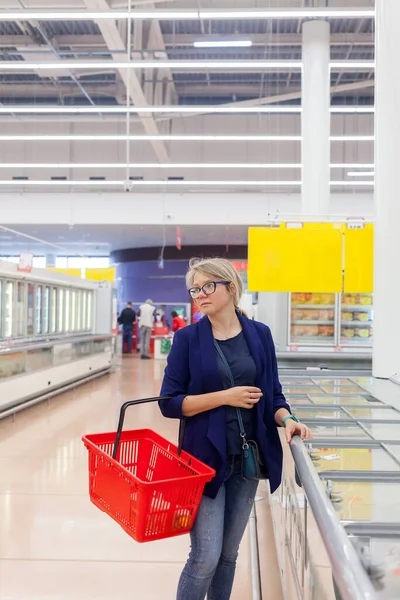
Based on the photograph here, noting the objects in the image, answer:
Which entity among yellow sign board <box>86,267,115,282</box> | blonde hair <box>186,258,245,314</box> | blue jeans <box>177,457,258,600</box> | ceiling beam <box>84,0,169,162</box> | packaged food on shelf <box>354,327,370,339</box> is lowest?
blue jeans <box>177,457,258,600</box>

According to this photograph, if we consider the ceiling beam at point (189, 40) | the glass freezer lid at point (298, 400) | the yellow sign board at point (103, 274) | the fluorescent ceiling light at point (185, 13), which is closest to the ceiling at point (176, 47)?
the ceiling beam at point (189, 40)

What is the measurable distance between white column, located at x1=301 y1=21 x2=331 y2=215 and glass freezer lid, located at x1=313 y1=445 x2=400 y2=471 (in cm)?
669

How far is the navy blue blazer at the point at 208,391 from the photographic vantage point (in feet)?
6.81

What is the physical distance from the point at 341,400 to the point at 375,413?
43 cm

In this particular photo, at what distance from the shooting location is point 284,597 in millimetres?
3027

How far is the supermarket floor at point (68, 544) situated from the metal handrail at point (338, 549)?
1.82 metres

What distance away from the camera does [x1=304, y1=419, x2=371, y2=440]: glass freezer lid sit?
252 centimetres

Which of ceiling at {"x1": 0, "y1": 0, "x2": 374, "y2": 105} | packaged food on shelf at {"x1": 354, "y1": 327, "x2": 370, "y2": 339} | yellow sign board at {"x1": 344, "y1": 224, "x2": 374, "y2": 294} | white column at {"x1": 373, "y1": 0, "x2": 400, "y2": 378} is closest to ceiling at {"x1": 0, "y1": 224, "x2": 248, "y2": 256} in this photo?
ceiling at {"x1": 0, "y1": 0, "x2": 374, "y2": 105}

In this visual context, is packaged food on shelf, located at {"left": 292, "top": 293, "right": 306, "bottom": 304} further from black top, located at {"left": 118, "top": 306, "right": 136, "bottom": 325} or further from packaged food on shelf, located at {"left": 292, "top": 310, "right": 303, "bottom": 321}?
black top, located at {"left": 118, "top": 306, "right": 136, "bottom": 325}

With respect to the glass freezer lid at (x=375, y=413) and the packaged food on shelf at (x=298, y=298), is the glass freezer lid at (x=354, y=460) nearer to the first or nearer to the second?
the glass freezer lid at (x=375, y=413)

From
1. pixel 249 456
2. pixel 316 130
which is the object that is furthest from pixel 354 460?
pixel 316 130

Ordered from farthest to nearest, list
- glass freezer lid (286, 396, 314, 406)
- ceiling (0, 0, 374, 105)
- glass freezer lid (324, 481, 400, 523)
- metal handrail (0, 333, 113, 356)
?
ceiling (0, 0, 374, 105)
metal handrail (0, 333, 113, 356)
glass freezer lid (286, 396, 314, 406)
glass freezer lid (324, 481, 400, 523)

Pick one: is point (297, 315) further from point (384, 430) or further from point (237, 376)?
point (237, 376)

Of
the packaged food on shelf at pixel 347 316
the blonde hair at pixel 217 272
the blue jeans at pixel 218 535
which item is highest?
the blonde hair at pixel 217 272
